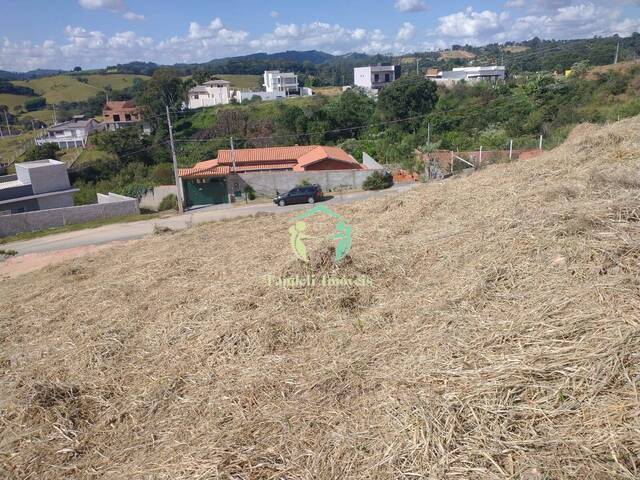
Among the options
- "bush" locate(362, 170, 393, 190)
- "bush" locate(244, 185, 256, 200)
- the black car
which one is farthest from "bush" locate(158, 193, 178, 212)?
"bush" locate(362, 170, 393, 190)

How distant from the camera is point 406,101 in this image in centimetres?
3844

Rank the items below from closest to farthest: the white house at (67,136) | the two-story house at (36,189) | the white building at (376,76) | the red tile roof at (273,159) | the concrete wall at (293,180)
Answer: the two-story house at (36,189)
the concrete wall at (293,180)
the red tile roof at (273,159)
the white house at (67,136)
the white building at (376,76)

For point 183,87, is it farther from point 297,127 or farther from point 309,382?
point 309,382

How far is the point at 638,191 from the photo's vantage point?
4.59 m

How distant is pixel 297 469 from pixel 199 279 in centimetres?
403

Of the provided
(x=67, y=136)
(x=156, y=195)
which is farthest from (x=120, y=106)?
(x=156, y=195)

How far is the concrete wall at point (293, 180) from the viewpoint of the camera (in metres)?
22.9

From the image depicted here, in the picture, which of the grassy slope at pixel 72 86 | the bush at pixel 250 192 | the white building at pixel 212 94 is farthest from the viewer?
the grassy slope at pixel 72 86

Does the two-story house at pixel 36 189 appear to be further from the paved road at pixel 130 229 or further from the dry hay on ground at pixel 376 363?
the dry hay on ground at pixel 376 363

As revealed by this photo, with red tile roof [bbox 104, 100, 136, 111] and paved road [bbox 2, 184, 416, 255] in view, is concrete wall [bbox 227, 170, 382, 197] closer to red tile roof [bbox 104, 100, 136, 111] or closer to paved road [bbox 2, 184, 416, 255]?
paved road [bbox 2, 184, 416, 255]

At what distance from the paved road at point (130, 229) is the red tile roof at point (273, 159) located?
11.8 feet

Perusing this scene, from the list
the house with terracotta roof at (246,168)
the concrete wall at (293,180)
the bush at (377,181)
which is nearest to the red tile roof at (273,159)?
the house with terracotta roof at (246,168)

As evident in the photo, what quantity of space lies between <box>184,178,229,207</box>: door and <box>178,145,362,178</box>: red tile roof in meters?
0.75

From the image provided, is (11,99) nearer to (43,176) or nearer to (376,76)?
(376,76)
